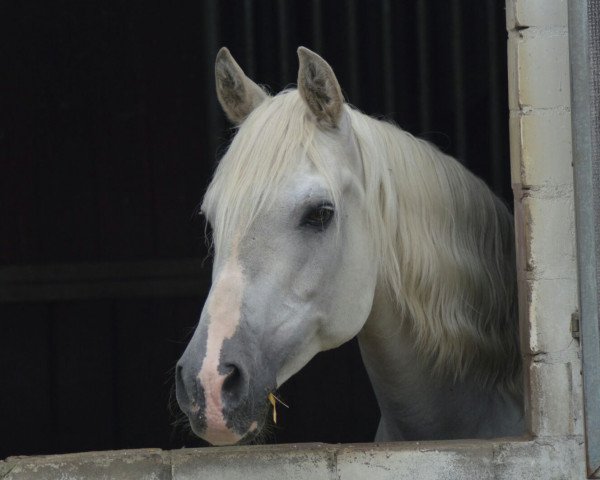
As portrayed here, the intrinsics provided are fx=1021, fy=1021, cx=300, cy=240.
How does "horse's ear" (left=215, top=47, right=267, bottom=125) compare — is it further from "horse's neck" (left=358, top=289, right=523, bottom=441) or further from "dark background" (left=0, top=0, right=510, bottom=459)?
"dark background" (left=0, top=0, right=510, bottom=459)

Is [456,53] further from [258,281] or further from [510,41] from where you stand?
[258,281]

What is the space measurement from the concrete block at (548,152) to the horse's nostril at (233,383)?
80 cm

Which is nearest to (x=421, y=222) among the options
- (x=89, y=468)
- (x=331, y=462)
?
(x=331, y=462)

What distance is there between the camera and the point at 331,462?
2273 millimetres

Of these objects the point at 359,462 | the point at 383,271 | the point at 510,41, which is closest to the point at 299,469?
the point at 359,462

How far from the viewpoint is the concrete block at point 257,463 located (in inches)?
88.6

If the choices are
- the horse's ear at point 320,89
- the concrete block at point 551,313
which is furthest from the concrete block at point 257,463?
the horse's ear at point 320,89

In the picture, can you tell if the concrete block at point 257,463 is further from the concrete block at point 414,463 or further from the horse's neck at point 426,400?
the horse's neck at point 426,400

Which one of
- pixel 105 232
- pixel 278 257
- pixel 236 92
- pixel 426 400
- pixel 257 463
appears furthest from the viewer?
pixel 105 232

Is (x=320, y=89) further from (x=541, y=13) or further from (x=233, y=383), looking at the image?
(x=233, y=383)

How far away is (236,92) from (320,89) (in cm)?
33

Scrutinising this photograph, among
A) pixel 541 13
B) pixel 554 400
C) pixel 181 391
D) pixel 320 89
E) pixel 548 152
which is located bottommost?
pixel 554 400

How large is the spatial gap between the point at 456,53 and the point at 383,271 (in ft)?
7.22

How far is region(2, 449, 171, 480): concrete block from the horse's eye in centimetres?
62
